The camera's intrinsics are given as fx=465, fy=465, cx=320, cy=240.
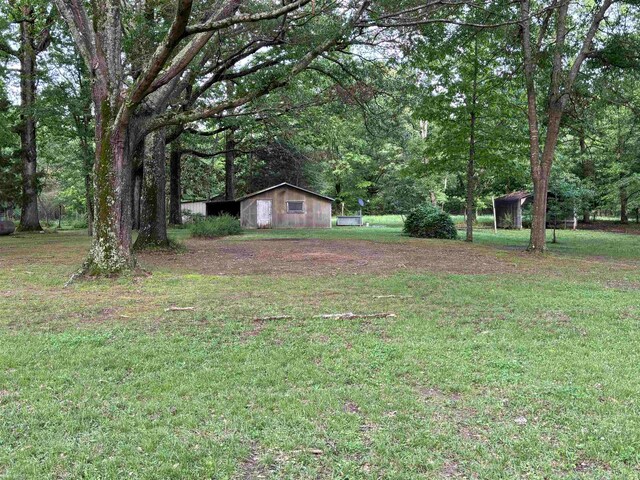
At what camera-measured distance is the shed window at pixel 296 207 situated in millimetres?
31047

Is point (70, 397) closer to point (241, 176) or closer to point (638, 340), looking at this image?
point (638, 340)

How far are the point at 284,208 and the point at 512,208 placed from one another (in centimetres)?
1566

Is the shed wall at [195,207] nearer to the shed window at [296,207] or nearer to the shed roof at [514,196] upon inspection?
the shed window at [296,207]

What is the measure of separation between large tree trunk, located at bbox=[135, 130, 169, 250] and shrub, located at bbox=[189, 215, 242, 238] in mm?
6372

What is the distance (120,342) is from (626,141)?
104 feet

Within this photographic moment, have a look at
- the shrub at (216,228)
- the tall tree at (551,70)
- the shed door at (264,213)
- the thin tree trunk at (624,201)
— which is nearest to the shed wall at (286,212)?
the shed door at (264,213)

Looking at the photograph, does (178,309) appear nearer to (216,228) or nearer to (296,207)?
(216,228)

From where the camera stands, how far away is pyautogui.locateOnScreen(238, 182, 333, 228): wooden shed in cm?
3033

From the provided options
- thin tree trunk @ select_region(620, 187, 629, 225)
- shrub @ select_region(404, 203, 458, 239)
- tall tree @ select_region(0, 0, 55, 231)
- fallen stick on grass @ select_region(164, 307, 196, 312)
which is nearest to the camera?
fallen stick on grass @ select_region(164, 307, 196, 312)

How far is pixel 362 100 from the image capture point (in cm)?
1298

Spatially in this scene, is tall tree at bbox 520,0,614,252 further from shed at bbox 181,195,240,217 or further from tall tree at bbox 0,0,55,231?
shed at bbox 181,195,240,217

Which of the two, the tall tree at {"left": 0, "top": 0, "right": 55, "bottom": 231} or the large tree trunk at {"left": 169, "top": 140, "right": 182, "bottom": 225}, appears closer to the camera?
the tall tree at {"left": 0, "top": 0, "right": 55, "bottom": 231}

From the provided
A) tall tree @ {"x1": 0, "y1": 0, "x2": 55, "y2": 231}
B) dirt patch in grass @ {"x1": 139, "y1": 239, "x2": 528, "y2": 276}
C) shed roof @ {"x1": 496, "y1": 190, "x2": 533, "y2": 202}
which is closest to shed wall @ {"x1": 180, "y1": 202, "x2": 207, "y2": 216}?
tall tree @ {"x1": 0, "y1": 0, "x2": 55, "y2": 231}

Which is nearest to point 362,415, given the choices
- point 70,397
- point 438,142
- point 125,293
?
point 70,397
